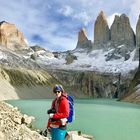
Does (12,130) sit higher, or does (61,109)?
(61,109)

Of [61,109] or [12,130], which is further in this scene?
[12,130]

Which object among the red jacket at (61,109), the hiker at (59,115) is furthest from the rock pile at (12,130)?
the red jacket at (61,109)

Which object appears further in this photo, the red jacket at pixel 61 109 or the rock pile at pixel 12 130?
the rock pile at pixel 12 130

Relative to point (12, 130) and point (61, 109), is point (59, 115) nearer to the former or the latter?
point (61, 109)

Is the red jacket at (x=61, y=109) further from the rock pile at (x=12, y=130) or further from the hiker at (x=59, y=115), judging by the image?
the rock pile at (x=12, y=130)

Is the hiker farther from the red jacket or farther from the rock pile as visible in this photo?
the rock pile

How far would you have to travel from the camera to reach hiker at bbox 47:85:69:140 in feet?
41.0

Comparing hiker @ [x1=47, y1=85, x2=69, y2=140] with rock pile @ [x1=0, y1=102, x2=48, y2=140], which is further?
rock pile @ [x1=0, y1=102, x2=48, y2=140]

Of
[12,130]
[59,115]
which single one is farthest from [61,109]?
[12,130]

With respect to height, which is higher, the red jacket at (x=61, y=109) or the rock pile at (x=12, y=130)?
the red jacket at (x=61, y=109)

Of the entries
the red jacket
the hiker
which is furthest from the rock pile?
the red jacket

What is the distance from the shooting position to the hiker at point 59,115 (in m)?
12.5

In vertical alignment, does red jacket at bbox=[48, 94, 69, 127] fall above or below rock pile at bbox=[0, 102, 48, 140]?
above

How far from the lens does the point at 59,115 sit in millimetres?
12508
